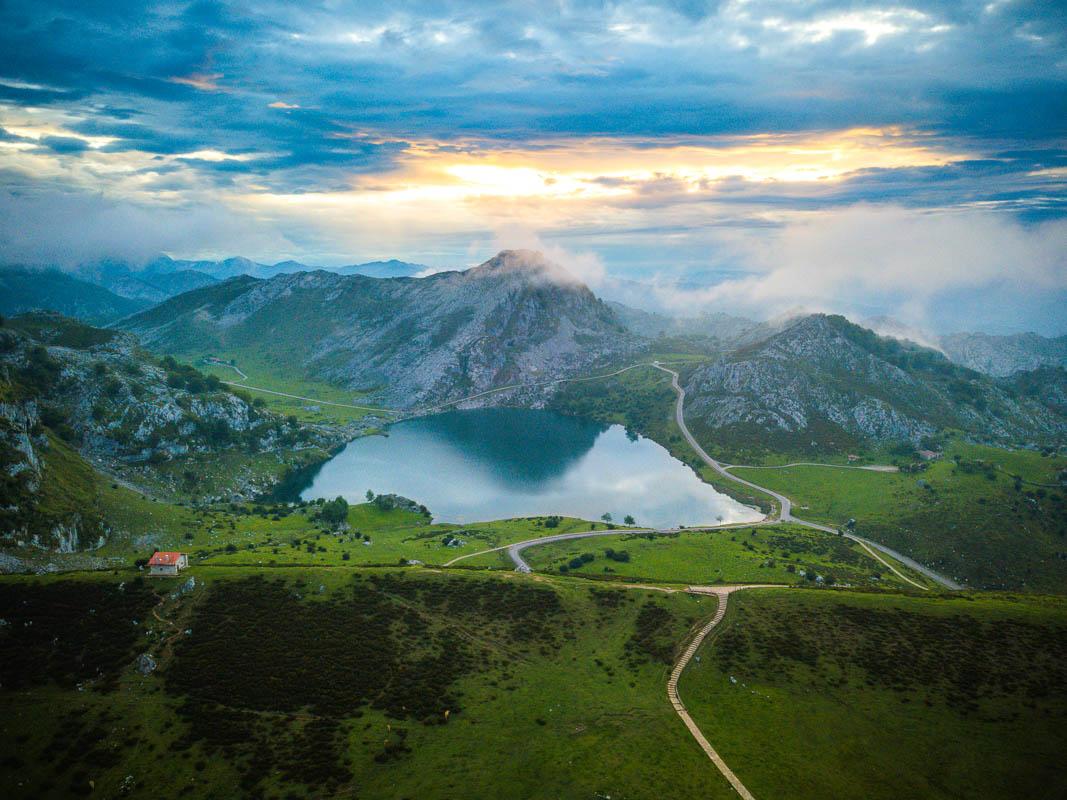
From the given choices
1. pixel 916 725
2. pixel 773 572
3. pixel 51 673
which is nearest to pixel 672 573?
pixel 773 572

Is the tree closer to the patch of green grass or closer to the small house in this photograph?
the patch of green grass

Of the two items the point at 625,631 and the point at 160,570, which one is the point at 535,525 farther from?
the point at 160,570

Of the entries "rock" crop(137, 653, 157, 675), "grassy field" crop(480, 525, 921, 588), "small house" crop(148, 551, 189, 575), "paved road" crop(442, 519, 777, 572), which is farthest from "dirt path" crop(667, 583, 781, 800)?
"small house" crop(148, 551, 189, 575)

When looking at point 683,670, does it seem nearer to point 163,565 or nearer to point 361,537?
point 163,565

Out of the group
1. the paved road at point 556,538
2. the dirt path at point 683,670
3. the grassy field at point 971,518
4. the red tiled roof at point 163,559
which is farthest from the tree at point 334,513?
the grassy field at point 971,518

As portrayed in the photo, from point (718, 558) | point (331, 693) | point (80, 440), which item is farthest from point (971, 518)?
point (80, 440)

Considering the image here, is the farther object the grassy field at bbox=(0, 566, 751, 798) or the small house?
the small house
